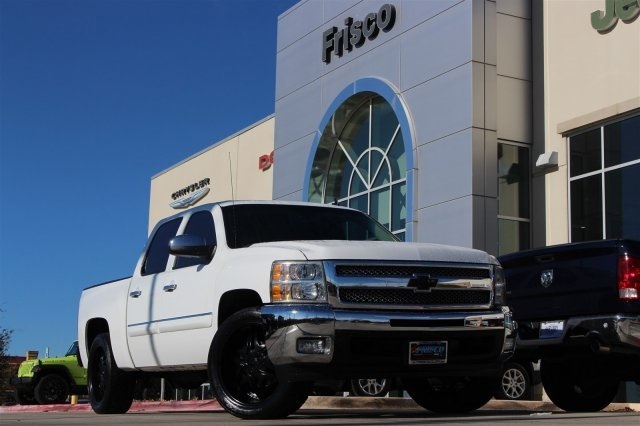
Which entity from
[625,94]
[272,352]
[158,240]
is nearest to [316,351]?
[272,352]

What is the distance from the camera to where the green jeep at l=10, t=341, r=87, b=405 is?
26.2 metres

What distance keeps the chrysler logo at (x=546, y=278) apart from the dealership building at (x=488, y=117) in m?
8.32

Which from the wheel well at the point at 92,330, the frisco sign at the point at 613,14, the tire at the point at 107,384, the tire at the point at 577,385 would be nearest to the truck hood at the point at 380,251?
the tire at the point at 577,385

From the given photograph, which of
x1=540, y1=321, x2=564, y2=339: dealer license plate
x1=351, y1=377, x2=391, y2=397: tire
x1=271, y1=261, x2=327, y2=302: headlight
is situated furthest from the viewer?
x1=351, y1=377, x2=391, y2=397: tire

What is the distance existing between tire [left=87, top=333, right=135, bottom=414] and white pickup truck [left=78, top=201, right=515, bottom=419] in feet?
3.25

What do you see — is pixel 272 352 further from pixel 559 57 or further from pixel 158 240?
pixel 559 57

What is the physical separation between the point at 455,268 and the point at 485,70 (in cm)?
1321

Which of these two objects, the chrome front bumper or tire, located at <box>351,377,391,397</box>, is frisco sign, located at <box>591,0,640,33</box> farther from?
the chrome front bumper

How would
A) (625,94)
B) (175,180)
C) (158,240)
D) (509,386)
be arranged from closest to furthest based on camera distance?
1. (158,240)
2. (509,386)
3. (625,94)
4. (175,180)

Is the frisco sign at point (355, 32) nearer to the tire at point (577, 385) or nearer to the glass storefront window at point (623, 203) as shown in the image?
the glass storefront window at point (623, 203)

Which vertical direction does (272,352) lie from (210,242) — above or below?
below

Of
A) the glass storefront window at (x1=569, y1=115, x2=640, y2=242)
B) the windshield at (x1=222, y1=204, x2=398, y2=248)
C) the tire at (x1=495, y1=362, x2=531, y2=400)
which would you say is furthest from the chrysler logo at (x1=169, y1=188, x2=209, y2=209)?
the windshield at (x1=222, y1=204, x2=398, y2=248)

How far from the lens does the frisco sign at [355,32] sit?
23141 millimetres

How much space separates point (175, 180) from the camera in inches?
1560
